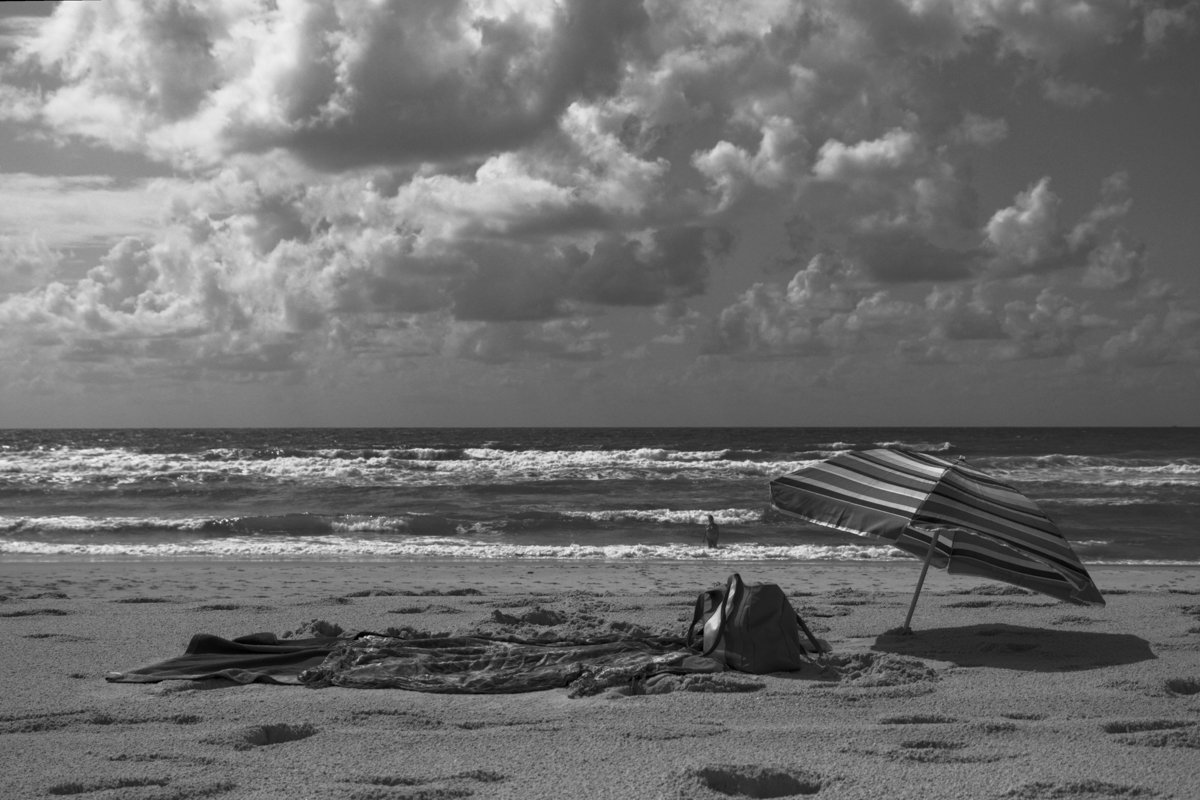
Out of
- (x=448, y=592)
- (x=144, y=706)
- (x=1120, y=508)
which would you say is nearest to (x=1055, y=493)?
(x=1120, y=508)

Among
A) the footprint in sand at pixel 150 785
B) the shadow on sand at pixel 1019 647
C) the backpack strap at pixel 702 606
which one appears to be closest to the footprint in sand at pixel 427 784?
the footprint in sand at pixel 150 785

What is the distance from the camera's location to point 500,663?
5.54m

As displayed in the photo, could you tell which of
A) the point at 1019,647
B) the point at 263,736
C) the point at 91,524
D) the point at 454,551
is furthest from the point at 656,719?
the point at 91,524

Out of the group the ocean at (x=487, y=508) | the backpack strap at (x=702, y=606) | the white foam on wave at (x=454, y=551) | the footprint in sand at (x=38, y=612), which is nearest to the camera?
the backpack strap at (x=702, y=606)

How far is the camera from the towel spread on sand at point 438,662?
520cm

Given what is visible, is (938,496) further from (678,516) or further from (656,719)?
(678,516)

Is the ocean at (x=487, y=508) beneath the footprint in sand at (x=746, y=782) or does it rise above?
beneath

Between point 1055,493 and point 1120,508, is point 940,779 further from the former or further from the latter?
point 1055,493

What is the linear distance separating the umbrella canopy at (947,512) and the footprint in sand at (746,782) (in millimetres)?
2189

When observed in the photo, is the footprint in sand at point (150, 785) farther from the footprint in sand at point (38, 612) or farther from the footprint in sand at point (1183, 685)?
the footprint in sand at point (1183, 685)

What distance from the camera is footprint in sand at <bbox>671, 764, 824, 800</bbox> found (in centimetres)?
353

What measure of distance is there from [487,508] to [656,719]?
16.1 m

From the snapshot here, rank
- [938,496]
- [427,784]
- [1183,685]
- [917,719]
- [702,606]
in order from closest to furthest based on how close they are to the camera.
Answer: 1. [427,784]
2. [917,719]
3. [1183,685]
4. [938,496]
5. [702,606]

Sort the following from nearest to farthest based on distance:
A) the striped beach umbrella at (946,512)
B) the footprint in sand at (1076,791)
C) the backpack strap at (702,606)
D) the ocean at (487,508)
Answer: the footprint in sand at (1076,791) → the striped beach umbrella at (946,512) → the backpack strap at (702,606) → the ocean at (487,508)
